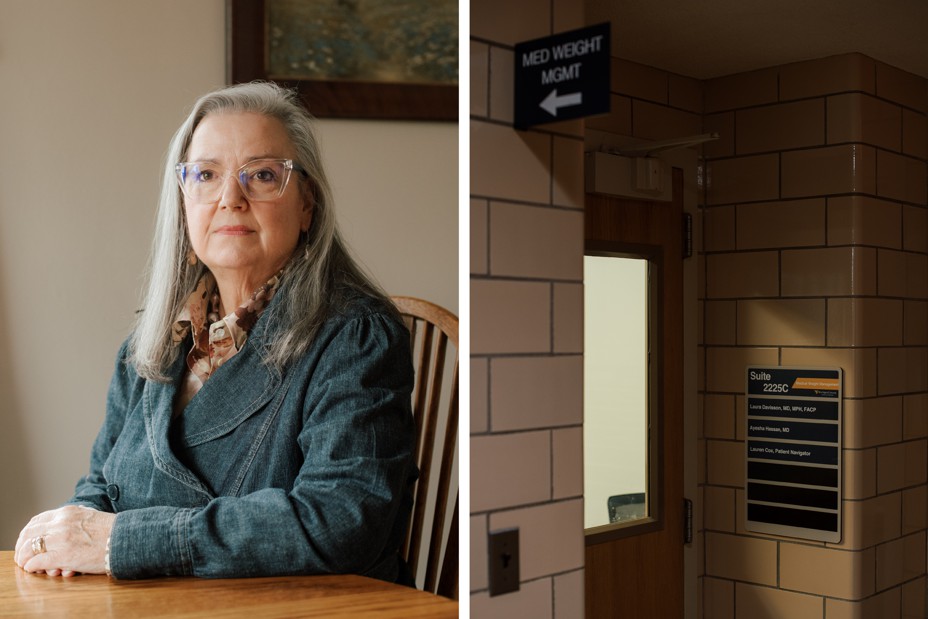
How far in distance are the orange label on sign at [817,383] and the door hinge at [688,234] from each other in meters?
0.13

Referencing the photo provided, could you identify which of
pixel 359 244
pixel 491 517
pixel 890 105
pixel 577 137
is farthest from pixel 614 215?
pixel 359 244

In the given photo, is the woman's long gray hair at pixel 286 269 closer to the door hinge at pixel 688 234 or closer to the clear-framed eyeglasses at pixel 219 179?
the clear-framed eyeglasses at pixel 219 179

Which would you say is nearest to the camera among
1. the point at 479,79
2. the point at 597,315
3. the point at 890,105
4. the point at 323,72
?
the point at 890,105

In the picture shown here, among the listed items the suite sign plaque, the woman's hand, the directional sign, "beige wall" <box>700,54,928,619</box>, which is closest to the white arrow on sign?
the directional sign

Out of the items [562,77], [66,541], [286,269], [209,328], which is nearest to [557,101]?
[562,77]

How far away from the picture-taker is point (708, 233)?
736mm

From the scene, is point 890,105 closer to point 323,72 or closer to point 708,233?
point 708,233

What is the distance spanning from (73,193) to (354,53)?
16.5 inches

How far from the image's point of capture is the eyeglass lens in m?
1.03

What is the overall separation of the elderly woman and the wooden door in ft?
1.20

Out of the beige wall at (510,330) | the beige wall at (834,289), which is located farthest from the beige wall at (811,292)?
the beige wall at (510,330)

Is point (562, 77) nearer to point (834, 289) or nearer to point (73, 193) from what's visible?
point (834, 289)

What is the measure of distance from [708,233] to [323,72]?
0.63 metres

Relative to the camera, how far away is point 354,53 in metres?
1.19
